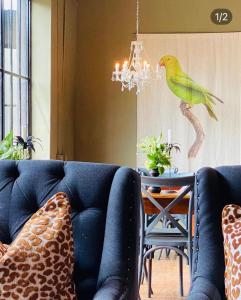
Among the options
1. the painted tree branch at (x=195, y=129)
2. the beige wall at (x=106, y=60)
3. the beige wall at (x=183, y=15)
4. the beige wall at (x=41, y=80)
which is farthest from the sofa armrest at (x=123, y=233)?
the beige wall at (x=183, y=15)

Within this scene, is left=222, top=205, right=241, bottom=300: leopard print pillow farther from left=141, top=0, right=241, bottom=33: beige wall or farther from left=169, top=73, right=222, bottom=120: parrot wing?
left=141, top=0, right=241, bottom=33: beige wall

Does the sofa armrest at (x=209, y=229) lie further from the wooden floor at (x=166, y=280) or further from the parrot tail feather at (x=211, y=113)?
the parrot tail feather at (x=211, y=113)

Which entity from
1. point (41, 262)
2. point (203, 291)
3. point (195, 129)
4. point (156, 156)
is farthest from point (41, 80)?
point (203, 291)

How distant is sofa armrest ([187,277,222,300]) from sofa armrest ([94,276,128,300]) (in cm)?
24

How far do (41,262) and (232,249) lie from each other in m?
0.66

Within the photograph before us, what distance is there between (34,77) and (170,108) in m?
2.03

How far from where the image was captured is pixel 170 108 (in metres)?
6.42

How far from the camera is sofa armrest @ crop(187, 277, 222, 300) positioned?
154cm

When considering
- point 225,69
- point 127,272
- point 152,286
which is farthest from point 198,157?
point 127,272

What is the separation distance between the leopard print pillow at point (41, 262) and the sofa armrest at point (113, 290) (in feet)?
0.35

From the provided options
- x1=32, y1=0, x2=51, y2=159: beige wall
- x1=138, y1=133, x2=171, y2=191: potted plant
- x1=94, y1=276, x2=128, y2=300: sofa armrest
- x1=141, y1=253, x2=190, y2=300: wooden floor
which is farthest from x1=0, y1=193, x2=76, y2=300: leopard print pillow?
x1=32, y1=0, x2=51, y2=159: beige wall

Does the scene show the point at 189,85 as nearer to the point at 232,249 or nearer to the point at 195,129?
the point at 195,129

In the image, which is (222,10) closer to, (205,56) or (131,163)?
(205,56)

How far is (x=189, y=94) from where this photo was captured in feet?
20.9
